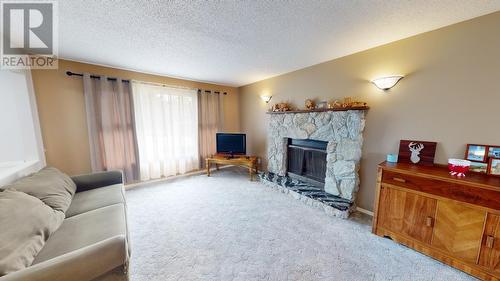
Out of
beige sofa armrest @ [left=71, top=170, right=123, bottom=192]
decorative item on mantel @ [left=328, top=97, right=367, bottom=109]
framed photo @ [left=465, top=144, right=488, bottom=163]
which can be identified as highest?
decorative item on mantel @ [left=328, top=97, right=367, bottom=109]

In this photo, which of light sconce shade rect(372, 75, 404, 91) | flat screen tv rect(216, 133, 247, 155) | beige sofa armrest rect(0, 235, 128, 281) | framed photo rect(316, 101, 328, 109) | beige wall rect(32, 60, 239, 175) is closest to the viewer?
beige sofa armrest rect(0, 235, 128, 281)

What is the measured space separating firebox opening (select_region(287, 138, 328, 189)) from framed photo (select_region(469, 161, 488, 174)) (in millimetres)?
1486

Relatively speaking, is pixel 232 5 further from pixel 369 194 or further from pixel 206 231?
pixel 369 194

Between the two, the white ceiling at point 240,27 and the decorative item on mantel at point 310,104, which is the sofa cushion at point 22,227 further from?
the decorative item on mantel at point 310,104

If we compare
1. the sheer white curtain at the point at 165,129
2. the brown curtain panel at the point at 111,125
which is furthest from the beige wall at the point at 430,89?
the brown curtain panel at the point at 111,125

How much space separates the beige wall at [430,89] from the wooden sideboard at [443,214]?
0.39m

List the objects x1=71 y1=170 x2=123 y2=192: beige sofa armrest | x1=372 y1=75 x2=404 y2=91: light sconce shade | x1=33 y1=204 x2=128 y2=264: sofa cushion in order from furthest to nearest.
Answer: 1. x1=71 y1=170 x2=123 y2=192: beige sofa armrest
2. x1=372 y1=75 x2=404 y2=91: light sconce shade
3. x1=33 y1=204 x2=128 y2=264: sofa cushion

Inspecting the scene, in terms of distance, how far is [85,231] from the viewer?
137cm

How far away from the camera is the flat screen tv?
3938 millimetres

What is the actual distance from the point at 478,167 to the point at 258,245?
2.24m

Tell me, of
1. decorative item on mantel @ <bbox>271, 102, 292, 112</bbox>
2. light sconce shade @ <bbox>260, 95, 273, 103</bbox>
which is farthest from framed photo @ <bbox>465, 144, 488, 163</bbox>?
light sconce shade @ <bbox>260, 95, 273, 103</bbox>

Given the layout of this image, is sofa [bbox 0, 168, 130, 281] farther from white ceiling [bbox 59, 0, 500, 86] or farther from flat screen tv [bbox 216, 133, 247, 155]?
flat screen tv [bbox 216, 133, 247, 155]

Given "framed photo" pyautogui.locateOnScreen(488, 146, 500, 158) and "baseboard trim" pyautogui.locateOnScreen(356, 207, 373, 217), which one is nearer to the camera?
"framed photo" pyautogui.locateOnScreen(488, 146, 500, 158)

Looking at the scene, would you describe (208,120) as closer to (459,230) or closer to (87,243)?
(87,243)
